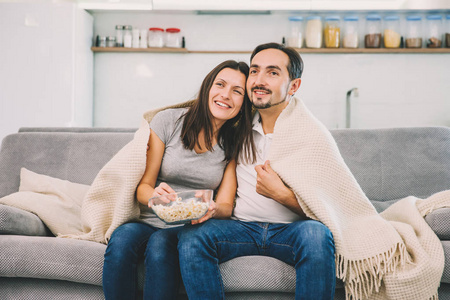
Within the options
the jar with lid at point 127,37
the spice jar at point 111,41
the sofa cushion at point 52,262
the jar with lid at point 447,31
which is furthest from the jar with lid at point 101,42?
the jar with lid at point 447,31

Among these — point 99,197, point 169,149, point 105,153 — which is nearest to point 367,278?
point 169,149

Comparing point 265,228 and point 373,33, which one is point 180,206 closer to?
point 265,228

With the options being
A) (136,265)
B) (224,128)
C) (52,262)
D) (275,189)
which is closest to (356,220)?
(275,189)

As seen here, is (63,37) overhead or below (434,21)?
below

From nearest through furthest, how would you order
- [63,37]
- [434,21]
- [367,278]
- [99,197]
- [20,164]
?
[367,278]
[99,197]
[20,164]
[63,37]
[434,21]

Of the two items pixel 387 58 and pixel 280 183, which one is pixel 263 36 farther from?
pixel 280 183

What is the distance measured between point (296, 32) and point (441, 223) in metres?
2.33

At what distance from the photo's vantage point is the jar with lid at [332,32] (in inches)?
135

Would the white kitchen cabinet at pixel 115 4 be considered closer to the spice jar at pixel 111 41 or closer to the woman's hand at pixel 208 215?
the spice jar at pixel 111 41

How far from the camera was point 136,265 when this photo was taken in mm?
1376

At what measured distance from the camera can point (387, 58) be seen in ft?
11.5

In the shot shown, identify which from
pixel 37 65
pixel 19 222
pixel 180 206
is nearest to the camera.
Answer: pixel 180 206

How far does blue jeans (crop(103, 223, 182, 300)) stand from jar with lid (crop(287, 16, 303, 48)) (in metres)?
2.45

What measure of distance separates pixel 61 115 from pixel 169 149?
1895 mm
